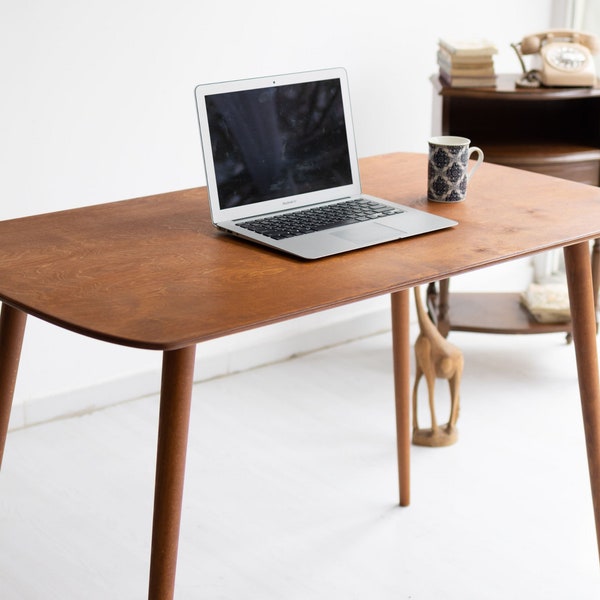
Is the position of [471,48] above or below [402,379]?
above

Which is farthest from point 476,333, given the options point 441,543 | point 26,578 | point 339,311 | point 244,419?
point 26,578

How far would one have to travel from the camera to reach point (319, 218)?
178cm

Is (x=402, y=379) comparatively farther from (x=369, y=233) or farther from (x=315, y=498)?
(x=369, y=233)

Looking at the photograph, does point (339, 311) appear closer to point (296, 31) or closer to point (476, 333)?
point (476, 333)

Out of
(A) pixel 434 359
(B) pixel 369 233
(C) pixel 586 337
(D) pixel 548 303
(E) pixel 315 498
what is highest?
(B) pixel 369 233

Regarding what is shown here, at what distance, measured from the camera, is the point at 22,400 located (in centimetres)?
278

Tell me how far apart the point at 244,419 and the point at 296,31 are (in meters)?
1.16

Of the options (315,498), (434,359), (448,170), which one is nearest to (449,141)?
(448,170)

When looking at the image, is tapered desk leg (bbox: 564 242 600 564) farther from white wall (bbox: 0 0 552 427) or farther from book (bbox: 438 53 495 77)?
white wall (bbox: 0 0 552 427)

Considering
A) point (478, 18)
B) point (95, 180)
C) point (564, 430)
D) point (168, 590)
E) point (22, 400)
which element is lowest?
point (564, 430)

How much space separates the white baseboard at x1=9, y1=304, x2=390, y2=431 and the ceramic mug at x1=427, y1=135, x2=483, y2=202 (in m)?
1.32

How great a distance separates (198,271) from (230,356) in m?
1.60

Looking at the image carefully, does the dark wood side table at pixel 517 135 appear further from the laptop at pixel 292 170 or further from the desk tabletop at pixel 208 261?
the laptop at pixel 292 170

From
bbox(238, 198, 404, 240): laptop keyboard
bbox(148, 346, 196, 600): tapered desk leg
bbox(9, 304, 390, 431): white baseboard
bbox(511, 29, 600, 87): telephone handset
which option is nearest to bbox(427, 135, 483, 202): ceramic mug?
bbox(238, 198, 404, 240): laptop keyboard
